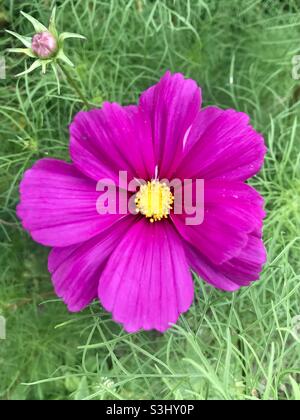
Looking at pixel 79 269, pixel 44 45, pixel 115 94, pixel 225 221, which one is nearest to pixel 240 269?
pixel 225 221

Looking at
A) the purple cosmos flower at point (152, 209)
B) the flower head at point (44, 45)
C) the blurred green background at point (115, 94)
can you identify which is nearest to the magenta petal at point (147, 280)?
the purple cosmos flower at point (152, 209)

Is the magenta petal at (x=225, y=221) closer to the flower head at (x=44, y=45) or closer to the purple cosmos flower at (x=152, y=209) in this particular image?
the purple cosmos flower at (x=152, y=209)

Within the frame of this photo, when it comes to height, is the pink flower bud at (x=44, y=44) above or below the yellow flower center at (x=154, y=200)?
above

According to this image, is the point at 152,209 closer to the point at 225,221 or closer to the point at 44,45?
the point at 225,221

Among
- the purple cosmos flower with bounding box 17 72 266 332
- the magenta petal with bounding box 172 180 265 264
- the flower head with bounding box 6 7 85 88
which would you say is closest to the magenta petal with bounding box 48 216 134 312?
the purple cosmos flower with bounding box 17 72 266 332

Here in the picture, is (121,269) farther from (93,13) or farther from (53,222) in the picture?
(93,13)

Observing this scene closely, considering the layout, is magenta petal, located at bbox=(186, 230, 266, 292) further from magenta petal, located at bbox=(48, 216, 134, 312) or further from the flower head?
the flower head
